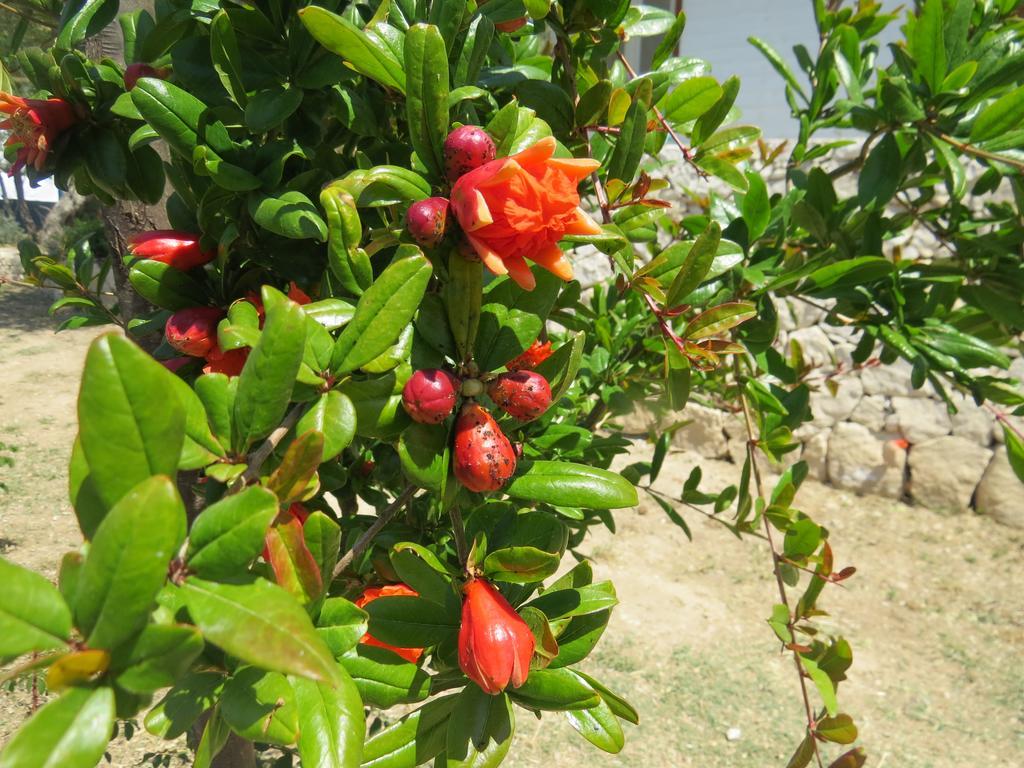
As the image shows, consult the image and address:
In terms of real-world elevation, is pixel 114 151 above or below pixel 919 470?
above

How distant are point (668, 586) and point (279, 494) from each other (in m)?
3.15

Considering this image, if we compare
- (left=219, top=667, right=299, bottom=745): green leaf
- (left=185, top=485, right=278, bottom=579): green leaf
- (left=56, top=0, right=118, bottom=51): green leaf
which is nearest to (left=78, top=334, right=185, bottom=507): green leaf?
(left=185, top=485, right=278, bottom=579): green leaf

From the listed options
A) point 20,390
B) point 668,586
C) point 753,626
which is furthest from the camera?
point 20,390

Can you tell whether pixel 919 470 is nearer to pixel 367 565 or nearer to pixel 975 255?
pixel 975 255

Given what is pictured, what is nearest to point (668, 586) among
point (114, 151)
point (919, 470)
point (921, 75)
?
point (919, 470)

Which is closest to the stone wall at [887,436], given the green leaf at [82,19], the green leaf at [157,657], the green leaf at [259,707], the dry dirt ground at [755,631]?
the dry dirt ground at [755,631]

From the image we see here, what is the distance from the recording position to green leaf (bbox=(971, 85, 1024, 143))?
0.85 m

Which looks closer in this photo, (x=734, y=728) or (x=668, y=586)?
(x=734, y=728)

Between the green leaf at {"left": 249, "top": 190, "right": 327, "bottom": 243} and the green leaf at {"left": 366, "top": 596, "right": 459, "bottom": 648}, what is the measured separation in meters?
0.27

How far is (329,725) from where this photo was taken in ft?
1.35

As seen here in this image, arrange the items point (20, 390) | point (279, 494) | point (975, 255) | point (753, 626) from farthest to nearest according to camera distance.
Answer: point (20, 390)
point (753, 626)
point (975, 255)
point (279, 494)

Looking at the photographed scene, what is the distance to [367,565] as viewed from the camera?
0.77 metres

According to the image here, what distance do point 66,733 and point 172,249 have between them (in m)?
0.45

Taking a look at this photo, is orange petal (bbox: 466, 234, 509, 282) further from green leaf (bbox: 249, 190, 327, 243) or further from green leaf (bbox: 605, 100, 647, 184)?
green leaf (bbox: 605, 100, 647, 184)
